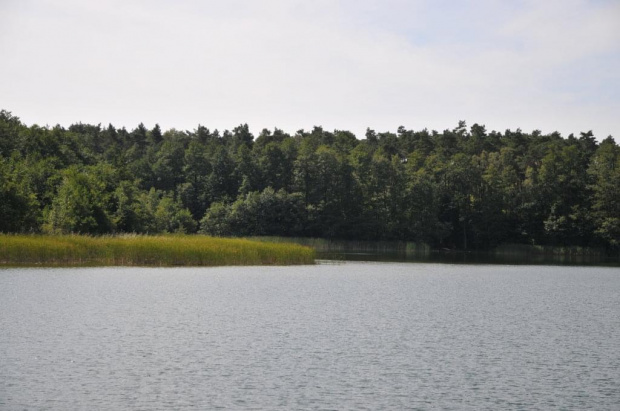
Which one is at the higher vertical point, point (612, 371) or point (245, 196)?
point (245, 196)

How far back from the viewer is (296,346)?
79.1ft

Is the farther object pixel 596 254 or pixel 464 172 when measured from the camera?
pixel 464 172

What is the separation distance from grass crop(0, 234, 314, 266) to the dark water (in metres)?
5.36

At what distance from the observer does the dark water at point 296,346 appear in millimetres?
17953

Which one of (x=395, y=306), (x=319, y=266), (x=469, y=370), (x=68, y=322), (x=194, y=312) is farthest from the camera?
(x=319, y=266)

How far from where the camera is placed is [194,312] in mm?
31328

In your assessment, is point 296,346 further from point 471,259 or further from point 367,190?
point 367,190

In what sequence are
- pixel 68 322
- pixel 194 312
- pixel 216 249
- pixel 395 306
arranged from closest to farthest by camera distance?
1. pixel 68 322
2. pixel 194 312
3. pixel 395 306
4. pixel 216 249

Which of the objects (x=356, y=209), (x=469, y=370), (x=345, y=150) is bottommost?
(x=469, y=370)

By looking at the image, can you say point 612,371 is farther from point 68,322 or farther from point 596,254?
point 596,254

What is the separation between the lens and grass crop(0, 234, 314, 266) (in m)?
49.2

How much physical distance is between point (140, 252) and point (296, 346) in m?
33.0

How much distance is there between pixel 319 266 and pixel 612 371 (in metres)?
42.7

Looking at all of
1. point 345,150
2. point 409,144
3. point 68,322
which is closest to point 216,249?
point 68,322
